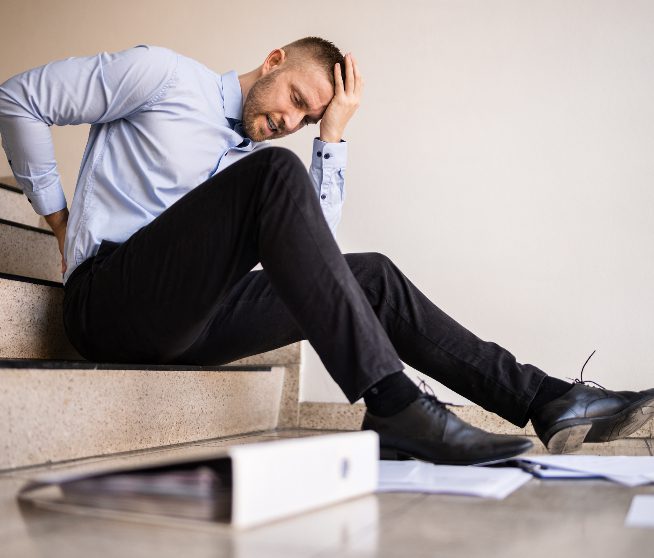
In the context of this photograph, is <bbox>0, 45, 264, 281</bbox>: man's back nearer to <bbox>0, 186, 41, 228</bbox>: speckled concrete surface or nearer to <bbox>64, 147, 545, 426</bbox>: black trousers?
<bbox>64, 147, 545, 426</bbox>: black trousers

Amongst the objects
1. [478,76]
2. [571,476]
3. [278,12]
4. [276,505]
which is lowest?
[571,476]

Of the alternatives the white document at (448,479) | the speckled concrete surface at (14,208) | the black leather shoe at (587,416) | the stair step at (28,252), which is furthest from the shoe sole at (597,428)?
the speckled concrete surface at (14,208)

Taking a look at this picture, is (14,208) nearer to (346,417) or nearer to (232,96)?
(232,96)

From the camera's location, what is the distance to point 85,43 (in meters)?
2.86

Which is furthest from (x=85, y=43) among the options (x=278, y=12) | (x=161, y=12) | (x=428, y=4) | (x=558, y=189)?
(x=558, y=189)

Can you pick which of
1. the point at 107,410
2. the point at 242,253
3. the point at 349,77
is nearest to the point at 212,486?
the point at 242,253

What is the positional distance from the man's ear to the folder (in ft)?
3.61

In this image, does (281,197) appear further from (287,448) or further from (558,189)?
(558,189)

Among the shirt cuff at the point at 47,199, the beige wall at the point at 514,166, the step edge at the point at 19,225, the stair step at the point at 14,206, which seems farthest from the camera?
the stair step at the point at 14,206

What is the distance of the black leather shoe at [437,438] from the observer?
1.16 metres

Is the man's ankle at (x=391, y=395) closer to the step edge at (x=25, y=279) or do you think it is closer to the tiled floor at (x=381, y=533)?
the tiled floor at (x=381, y=533)

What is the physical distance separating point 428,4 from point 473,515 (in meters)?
1.82

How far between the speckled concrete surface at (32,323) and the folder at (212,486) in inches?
25.5

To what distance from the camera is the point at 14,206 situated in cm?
231
